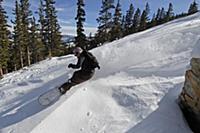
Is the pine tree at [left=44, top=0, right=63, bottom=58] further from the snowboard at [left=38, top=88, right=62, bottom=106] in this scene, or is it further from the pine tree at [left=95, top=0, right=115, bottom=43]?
the snowboard at [left=38, top=88, right=62, bottom=106]

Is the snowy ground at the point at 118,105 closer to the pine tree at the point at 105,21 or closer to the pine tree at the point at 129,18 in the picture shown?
the pine tree at the point at 105,21

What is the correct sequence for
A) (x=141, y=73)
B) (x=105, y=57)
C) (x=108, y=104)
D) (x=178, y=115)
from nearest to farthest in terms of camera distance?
(x=178, y=115) < (x=108, y=104) < (x=141, y=73) < (x=105, y=57)

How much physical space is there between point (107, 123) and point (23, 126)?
2911 millimetres

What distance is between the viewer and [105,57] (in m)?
13.2

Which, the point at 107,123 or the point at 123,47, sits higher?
the point at 123,47

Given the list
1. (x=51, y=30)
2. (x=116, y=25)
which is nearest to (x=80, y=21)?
(x=51, y=30)

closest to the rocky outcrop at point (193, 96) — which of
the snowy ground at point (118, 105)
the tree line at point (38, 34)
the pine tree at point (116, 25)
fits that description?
the snowy ground at point (118, 105)

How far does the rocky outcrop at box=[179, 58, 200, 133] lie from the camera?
21.2 ft

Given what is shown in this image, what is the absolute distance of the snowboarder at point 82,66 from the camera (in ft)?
29.3

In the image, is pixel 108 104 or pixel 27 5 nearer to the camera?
pixel 108 104

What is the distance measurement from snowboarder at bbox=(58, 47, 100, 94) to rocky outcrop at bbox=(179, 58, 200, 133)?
3345 millimetres

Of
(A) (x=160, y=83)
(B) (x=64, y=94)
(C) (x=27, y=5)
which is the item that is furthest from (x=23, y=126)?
(C) (x=27, y=5)

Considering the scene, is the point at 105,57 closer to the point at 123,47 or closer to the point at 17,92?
the point at 123,47

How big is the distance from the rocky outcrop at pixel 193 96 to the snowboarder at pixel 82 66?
334cm
